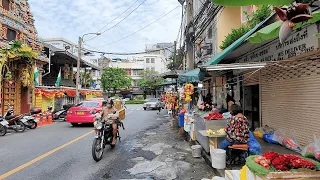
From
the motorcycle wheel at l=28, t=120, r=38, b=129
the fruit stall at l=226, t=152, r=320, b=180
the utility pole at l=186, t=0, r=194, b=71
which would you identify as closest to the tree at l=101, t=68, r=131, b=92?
the motorcycle wheel at l=28, t=120, r=38, b=129

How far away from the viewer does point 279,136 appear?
23.9ft

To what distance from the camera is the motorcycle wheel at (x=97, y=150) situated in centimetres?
653

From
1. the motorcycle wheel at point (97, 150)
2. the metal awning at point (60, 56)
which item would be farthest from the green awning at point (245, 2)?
the metal awning at point (60, 56)

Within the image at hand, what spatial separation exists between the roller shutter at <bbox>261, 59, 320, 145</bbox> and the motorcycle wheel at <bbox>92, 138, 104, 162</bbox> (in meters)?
4.79

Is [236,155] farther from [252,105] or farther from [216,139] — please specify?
[252,105]

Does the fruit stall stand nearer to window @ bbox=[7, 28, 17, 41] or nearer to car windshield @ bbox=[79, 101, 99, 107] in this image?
car windshield @ bbox=[79, 101, 99, 107]

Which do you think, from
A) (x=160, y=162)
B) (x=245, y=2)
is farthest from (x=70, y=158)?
(x=245, y=2)

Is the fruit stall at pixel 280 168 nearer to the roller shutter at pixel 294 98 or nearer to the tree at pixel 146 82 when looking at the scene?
the roller shutter at pixel 294 98

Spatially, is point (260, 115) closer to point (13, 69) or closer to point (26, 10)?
point (13, 69)

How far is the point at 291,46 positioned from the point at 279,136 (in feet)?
8.32

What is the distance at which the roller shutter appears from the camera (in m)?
6.00

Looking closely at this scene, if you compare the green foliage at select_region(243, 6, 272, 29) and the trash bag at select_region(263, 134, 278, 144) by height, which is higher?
the green foliage at select_region(243, 6, 272, 29)

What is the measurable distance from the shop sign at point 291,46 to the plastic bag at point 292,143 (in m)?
2.17

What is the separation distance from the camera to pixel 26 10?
63.5 ft
